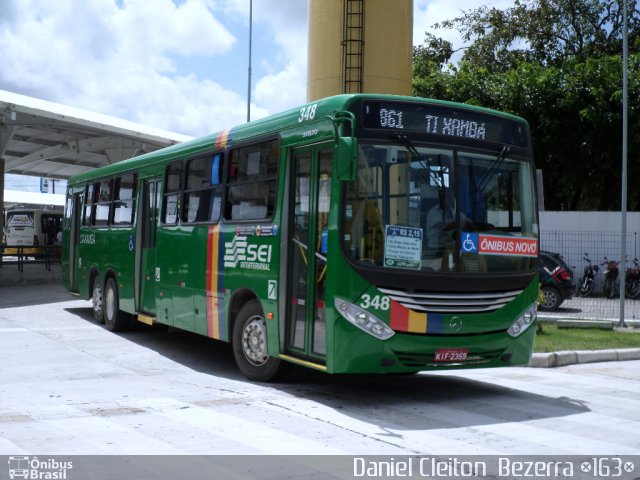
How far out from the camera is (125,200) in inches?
578

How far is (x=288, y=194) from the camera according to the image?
923 cm

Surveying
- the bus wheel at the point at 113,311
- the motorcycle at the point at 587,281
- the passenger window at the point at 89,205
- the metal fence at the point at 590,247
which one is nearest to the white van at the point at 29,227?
the metal fence at the point at 590,247

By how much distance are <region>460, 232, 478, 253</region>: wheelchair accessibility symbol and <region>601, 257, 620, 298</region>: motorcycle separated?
59.4 ft

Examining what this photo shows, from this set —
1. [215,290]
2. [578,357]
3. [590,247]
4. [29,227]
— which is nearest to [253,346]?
[215,290]

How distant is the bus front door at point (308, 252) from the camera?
28.0 ft

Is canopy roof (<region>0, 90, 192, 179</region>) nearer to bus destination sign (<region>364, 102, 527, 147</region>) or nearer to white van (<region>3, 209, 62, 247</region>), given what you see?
white van (<region>3, 209, 62, 247</region>)

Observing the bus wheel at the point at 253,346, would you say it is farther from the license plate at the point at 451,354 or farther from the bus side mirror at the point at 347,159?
the bus side mirror at the point at 347,159

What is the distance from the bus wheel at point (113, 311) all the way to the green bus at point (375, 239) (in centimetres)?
435

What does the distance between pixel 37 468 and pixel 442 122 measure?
5186mm

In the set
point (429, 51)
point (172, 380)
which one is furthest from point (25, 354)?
point (429, 51)

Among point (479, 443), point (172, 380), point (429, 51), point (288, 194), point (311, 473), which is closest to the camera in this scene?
point (311, 473)

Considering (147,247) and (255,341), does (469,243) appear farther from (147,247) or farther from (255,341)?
(147,247)

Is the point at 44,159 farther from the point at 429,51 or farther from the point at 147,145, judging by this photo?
the point at 429,51

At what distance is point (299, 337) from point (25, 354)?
4930 millimetres
